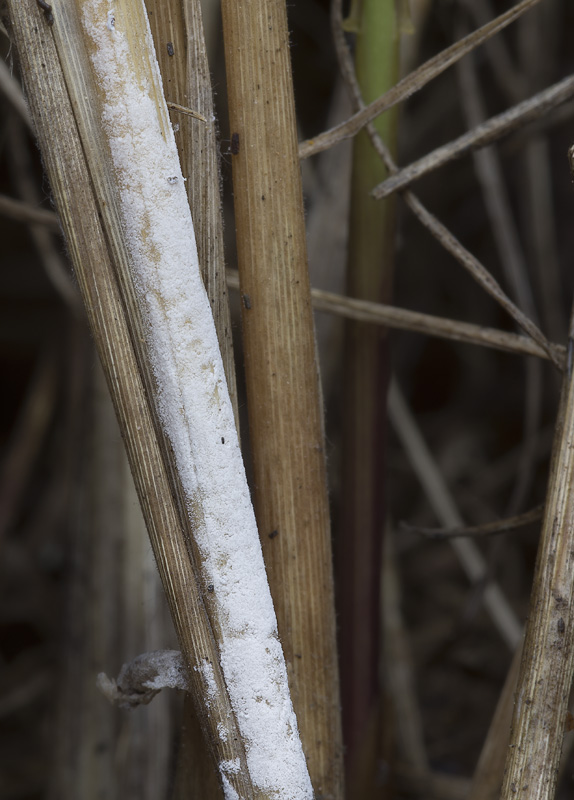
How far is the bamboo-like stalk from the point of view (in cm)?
35

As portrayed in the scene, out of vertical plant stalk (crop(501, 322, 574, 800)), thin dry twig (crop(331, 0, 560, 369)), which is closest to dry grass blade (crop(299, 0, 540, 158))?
thin dry twig (crop(331, 0, 560, 369))

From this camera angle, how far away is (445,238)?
50 cm

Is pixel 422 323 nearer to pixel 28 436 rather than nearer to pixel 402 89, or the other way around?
pixel 402 89

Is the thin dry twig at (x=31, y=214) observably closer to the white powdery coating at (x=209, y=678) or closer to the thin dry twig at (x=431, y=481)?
the white powdery coating at (x=209, y=678)

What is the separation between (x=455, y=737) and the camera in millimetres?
962

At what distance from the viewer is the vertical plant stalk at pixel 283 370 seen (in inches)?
15.5

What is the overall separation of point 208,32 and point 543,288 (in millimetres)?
611

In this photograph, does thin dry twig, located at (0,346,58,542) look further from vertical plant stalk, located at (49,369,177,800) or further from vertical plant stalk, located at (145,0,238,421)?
vertical plant stalk, located at (145,0,238,421)

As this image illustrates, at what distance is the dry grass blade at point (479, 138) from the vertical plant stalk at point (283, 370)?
13cm

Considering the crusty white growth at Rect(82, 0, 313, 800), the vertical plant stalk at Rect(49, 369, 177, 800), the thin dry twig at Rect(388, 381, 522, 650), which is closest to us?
the crusty white growth at Rect(82, 0, 313, 800)

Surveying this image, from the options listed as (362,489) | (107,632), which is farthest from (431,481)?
(107,632)

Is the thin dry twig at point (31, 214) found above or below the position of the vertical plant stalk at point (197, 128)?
above

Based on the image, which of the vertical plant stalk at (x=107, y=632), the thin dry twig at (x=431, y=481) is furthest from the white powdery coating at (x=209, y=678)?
the thin dry twig at (x=431, y=481)

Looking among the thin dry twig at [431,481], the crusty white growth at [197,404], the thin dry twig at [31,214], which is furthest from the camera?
the thin dry twig at [431,481]
